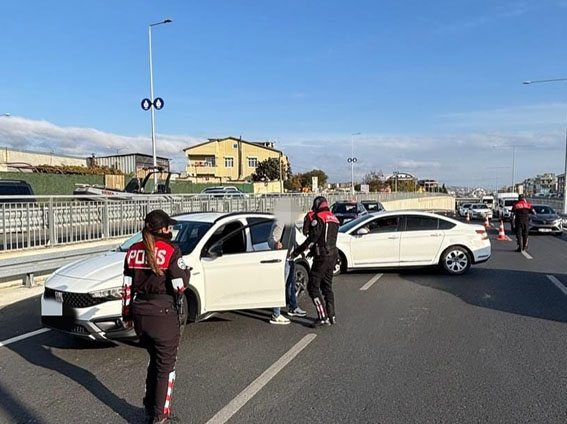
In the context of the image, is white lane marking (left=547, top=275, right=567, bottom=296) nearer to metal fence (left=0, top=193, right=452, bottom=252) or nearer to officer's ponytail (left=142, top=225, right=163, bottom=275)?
metal fence (left=0, top=193, right=452, bottom=252)

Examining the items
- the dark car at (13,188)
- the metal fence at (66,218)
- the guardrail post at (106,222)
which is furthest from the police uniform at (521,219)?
the dark car at (13,188)

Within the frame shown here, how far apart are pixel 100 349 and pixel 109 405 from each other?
5.53ft

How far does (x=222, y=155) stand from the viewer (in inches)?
3216

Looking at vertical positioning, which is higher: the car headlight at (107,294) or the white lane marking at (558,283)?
the car headlight at (107,294)

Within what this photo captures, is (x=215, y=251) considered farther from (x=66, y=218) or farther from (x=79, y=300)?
(x=66, y=218)

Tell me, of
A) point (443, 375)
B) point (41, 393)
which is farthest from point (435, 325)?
point (41, 393)

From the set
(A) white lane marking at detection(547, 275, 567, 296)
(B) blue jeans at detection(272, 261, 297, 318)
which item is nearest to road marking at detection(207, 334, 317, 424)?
(B) blue jeans at detection(272, 261, 297, 318)

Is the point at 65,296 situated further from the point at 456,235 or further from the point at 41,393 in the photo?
the point at 456,235

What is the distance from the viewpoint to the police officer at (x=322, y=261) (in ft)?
22.1

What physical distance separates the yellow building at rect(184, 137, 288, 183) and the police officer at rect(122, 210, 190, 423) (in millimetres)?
76743

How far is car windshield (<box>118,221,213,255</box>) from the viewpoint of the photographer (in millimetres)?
6413

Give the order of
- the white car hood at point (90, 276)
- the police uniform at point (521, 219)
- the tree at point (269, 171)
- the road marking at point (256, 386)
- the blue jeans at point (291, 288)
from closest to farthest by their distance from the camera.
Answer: the road marking at point (256, 386)
the white car hood at point (90, 276)
the blue jeans at point (291, 288)
the police uniform at point (521, 219)
the tree at point (269, 171)

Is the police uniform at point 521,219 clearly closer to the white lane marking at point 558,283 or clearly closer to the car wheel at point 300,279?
the white lane marking at point 558,283

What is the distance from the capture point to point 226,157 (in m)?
81.9
